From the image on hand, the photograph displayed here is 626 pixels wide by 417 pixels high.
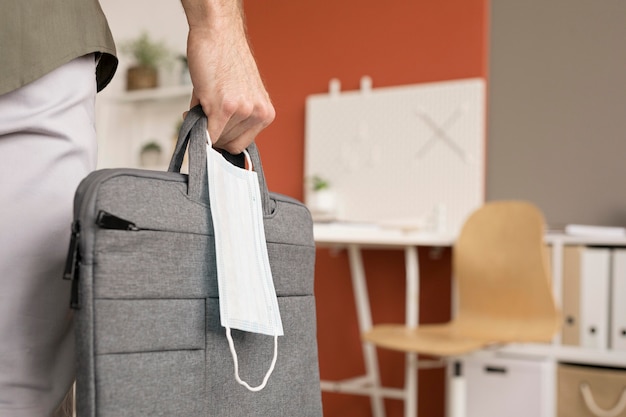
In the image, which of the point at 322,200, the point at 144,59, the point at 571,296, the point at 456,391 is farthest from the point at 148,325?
the point at 144,59

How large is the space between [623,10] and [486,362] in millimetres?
1618

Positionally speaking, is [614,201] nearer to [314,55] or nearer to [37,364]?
[314,55]

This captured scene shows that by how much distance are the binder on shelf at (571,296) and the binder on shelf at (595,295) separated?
18 millimetres

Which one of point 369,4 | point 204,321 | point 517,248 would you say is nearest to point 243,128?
point 204,321

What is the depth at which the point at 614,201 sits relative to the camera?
3.23 metres

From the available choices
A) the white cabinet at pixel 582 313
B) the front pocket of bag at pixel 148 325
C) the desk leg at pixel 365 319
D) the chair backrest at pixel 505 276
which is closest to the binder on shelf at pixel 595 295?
the white cabinet at pixel 582 313

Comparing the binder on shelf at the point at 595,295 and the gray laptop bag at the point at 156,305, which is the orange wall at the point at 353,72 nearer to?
the binder on shelf at the point at 595,295

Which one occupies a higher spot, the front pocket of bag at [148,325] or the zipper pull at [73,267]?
the zipper pull at [73,267]

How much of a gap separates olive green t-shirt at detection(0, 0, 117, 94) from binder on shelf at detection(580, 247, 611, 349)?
2427mm

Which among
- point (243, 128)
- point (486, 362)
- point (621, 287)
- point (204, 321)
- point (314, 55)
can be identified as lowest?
point (486, 362)

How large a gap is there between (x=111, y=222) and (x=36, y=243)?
0.30 ft

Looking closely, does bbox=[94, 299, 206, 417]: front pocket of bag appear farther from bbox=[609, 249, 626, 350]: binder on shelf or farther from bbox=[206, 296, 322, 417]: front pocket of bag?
bbox=[609, 249, 626, 350]: binder on shelf

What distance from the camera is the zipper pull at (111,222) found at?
0.67 metres

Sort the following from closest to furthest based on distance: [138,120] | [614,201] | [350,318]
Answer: [614,201], [350,318], [138,120]
